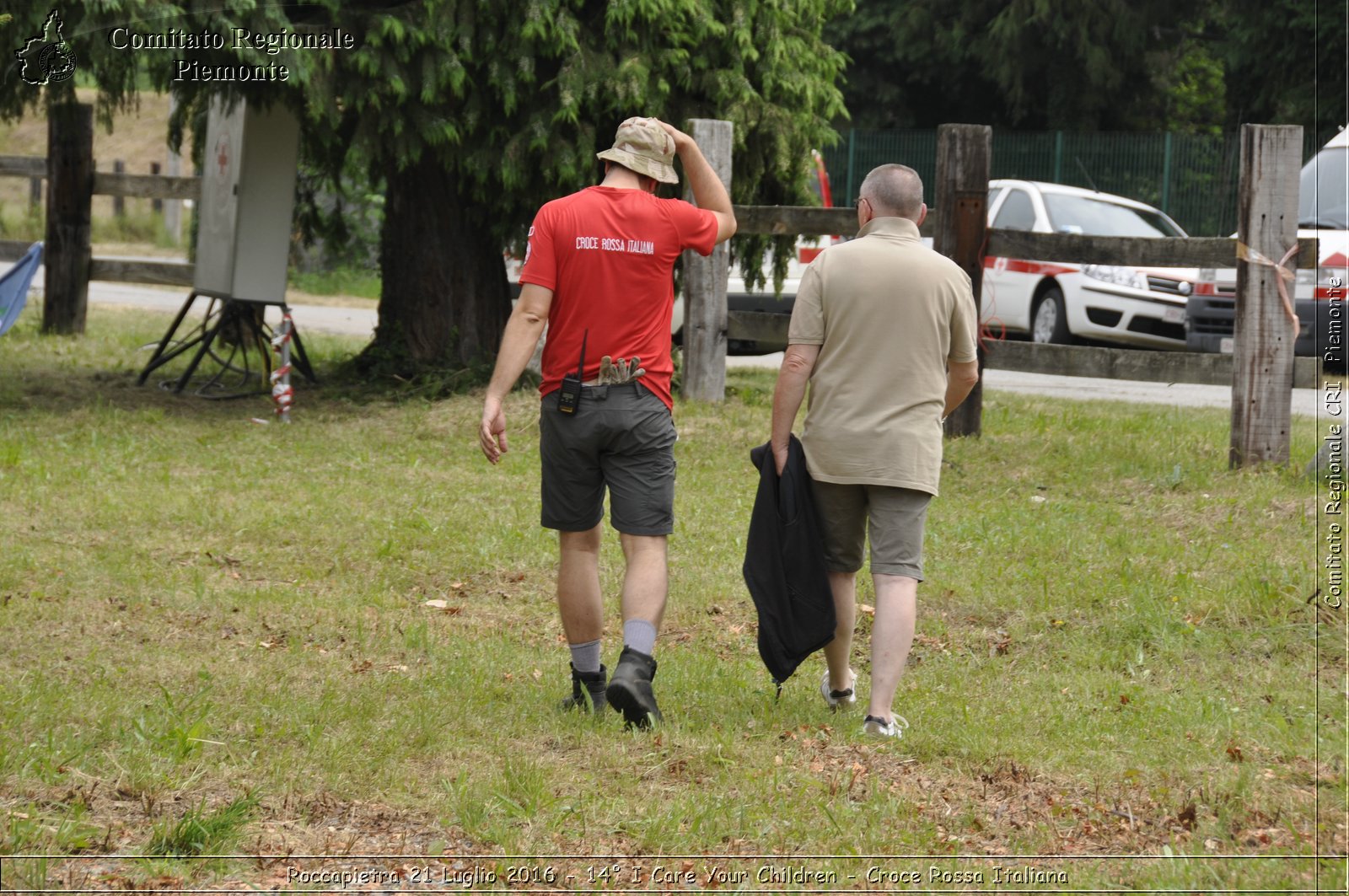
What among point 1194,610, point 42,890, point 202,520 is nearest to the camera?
point 42,890

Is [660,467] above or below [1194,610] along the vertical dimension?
above

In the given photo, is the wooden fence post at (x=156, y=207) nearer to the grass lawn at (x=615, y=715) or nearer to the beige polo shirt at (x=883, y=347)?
the grass lawn at (x=615, y=715)

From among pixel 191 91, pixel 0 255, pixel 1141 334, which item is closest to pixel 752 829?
pixel 191 91

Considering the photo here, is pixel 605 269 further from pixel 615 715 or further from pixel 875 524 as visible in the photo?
pixel 615 715

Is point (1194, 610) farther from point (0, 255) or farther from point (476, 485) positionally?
point (0, 255)

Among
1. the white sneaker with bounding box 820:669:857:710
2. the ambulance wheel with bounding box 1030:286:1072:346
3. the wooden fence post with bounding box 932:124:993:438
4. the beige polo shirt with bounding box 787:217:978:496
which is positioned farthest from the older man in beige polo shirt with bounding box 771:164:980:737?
the ambulance wheel with bounding box 1030:286:1072:346

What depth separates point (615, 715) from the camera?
5.21 m

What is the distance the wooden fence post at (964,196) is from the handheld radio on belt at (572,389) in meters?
5.44

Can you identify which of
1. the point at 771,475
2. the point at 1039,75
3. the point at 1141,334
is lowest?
the point at 771,475

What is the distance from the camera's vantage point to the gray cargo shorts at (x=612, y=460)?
16.7ft

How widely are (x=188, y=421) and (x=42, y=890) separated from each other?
8021 mm

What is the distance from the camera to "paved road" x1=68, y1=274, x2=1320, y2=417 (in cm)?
1381

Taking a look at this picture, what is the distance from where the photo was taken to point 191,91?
11.7m

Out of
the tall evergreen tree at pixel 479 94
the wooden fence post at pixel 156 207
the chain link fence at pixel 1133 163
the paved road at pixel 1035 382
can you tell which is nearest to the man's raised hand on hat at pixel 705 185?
the paved road at pixel 1035 382
